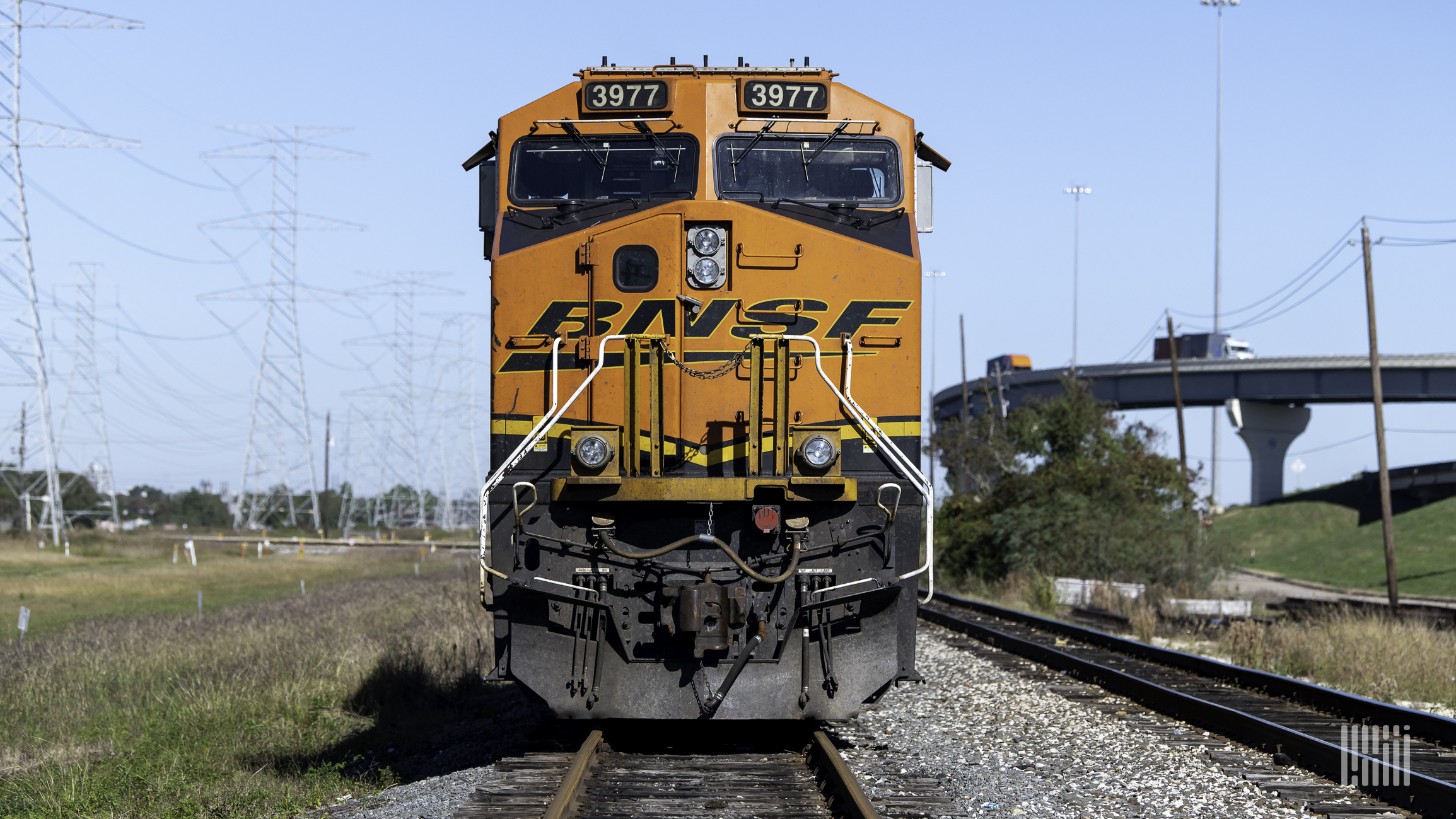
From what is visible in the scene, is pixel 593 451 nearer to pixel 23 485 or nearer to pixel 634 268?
pixel 634 268

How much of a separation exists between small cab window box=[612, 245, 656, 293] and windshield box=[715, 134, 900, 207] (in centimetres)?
76

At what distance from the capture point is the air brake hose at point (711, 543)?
23.5ft

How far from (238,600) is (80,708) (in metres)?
16.6

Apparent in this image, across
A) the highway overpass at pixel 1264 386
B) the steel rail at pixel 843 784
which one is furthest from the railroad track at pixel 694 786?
the highway overpass at pixel 1264 386

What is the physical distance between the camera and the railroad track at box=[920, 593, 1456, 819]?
268 inches

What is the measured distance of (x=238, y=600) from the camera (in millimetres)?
26328

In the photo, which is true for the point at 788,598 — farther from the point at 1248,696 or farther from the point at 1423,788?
the point at 1248,696

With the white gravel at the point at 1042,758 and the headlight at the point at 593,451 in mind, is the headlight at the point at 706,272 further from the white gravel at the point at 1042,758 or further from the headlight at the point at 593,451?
the white gravel at the point at 1042,758

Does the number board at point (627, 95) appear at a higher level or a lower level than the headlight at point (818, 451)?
higher

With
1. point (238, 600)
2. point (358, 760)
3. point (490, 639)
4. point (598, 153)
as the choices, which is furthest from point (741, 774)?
point (238, 600)

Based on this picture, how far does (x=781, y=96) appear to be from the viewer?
8.23 meters

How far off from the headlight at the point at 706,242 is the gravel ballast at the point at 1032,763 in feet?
11.0

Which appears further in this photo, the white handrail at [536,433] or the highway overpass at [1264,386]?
the highway overpass at [1264,386]

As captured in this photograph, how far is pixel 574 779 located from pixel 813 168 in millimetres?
4217
